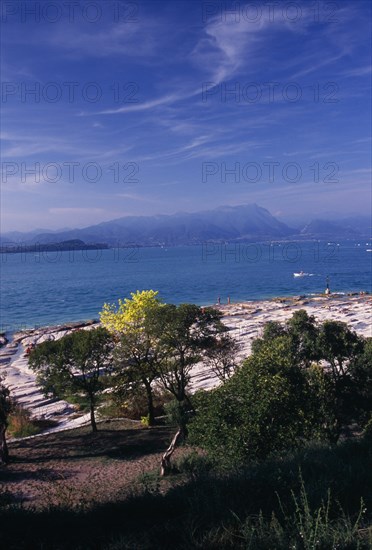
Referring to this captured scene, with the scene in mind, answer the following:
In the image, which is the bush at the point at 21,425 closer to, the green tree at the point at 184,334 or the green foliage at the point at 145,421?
the green foliage at the point at 145,421

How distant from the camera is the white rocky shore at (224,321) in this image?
23531 mm

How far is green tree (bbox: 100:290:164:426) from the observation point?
18.3 m

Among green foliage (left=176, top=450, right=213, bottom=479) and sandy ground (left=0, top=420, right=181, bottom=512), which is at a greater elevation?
green foliage (left=176, top=450, right=213, bottom=479)

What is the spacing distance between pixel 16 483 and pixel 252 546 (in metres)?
11.3

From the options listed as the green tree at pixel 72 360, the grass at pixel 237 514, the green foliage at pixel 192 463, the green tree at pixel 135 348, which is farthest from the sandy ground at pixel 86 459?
the grass at pixel 237 514

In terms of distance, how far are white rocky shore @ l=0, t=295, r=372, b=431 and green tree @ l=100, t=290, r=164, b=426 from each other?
329cm

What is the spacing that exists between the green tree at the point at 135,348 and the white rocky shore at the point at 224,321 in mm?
3288

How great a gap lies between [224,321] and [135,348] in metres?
29.5

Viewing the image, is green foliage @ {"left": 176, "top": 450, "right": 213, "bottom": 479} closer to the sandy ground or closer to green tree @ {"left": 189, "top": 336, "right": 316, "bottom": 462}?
green tree @ {"left": 189, "top": 336, "right": 316, "bottom": 462}

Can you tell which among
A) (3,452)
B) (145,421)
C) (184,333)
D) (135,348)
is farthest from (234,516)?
(145,421)

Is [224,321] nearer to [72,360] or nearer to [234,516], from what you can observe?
[72,360]

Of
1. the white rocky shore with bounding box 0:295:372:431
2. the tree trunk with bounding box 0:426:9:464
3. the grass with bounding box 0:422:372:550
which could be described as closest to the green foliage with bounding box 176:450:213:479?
the grass with bounding box 0:422:372:550

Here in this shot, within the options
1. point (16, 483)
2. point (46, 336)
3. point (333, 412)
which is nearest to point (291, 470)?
point (333, 412)

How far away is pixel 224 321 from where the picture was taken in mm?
47062
